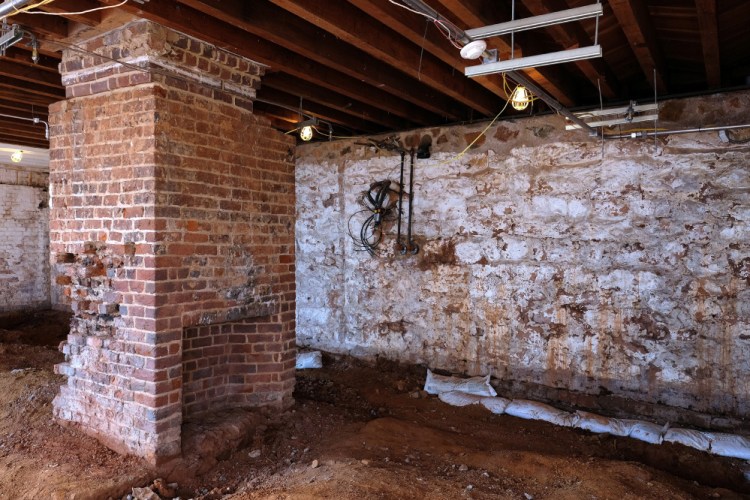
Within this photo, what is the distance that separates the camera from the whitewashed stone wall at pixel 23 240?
8125 millimetres

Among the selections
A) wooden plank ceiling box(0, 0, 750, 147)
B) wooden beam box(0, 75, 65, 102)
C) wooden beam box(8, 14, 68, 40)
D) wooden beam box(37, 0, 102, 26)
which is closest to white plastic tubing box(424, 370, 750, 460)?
wooden plank ceiling box(0, 0, 750, 147)

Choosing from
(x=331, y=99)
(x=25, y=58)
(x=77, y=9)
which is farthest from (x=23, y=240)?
(x=77, y=9)

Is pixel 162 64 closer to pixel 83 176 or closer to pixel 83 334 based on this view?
pixel 83 176

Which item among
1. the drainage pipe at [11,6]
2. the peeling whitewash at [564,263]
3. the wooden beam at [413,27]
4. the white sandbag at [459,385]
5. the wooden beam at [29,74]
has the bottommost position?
the white sandbag at [459,385]

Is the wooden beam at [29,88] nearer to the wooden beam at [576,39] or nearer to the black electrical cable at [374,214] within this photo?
the black electrical cable at [374,214]

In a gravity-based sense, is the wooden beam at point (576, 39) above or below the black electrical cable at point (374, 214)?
above

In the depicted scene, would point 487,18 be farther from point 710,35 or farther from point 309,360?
point 309,360

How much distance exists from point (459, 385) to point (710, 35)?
136 inches

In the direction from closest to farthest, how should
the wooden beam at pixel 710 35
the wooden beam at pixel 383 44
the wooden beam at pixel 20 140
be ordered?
the wooden beam at pixel 710 35, the wooden beam at pixel 383 44, the wooden beam at pixel 20 140

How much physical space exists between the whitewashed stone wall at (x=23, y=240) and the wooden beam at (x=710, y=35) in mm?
9710

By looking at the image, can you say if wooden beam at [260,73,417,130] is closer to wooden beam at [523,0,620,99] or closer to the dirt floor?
wooden beam at [523,0,620,99]

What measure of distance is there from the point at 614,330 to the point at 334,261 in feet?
10.3

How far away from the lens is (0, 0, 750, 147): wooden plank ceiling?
2.77 metres

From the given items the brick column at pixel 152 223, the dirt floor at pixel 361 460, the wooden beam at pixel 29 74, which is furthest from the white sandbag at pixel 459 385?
the wooden beam at pixel 29 74
